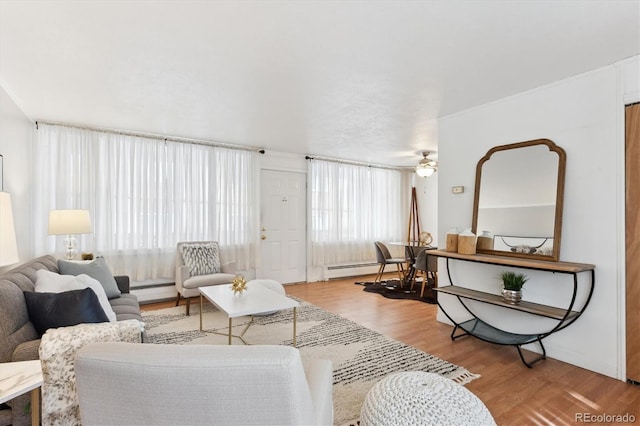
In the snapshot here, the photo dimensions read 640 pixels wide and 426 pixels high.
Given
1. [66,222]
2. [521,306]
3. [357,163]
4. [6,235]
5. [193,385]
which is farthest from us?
[357,163]

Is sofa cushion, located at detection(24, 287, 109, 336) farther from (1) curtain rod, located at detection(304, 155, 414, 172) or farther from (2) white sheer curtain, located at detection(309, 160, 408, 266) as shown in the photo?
(1) curtain rod, located at detection(304, 155, 414, 172)

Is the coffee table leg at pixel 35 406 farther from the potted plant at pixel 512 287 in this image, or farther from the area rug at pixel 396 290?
the area rug at pixel 396 290

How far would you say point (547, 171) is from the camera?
289 centimetres

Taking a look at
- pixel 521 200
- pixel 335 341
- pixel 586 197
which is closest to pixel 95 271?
pixel 335 341

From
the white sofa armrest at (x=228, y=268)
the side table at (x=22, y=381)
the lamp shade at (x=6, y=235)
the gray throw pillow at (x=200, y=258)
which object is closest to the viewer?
the side table at (x=22, y=381)

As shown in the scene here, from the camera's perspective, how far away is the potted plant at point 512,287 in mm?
2857

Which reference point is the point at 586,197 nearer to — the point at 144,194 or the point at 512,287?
the point at 512,287

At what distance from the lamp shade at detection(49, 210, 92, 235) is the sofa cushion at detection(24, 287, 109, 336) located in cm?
201

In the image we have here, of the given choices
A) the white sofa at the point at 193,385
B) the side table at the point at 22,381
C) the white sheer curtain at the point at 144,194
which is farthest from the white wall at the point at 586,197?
the white sheer curtain at the point at 144,194

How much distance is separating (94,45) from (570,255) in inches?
157

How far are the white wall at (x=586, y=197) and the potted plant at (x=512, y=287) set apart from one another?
0.65 feet

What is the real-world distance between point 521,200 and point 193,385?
3.14 metres

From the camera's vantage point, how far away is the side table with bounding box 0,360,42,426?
3.98 feet

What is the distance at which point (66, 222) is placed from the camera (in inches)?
141
